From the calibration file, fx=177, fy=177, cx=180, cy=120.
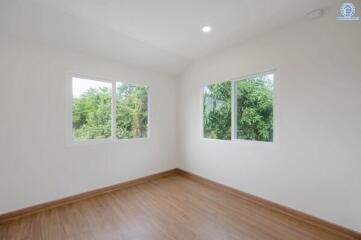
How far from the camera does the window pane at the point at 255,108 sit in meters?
2.82

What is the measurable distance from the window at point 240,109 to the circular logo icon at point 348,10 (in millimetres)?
1025

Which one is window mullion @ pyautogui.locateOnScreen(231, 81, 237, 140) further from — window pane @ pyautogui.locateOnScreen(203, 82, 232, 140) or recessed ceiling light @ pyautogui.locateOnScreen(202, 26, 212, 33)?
recessed ceiling light @ pyautogui.locateOnScreen(202, 26, 212, 33)

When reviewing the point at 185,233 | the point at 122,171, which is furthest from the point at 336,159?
the point at 122,171

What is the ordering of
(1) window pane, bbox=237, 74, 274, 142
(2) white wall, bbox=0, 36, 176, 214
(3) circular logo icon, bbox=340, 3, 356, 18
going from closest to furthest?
(3) circular logo icon, bbox=340, 3, 356, 18 < (2) white wall, bbox=0, 36, 176, 214 < (1) window pane, bbox=237, 74, 274, 142

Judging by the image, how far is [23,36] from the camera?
8.17ft

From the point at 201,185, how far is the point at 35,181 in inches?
111

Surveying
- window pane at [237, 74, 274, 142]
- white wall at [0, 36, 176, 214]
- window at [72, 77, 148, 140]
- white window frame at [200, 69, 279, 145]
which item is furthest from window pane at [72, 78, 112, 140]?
window pane at [237, 74, 274, 142]

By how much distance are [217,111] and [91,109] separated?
2.43 metres

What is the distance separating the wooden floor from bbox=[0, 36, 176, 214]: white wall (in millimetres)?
336

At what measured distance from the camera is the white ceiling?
2.13 metres

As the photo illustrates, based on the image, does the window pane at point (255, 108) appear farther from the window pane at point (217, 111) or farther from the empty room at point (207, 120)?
the window pane at point (217, 111)

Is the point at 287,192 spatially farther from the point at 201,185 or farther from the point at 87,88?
the point at 87,88

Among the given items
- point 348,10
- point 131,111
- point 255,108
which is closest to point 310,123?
point 255,108

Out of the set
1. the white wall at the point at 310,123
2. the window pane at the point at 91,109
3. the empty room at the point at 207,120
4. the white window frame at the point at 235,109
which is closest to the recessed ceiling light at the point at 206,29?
the empty room at the point at 207,120
